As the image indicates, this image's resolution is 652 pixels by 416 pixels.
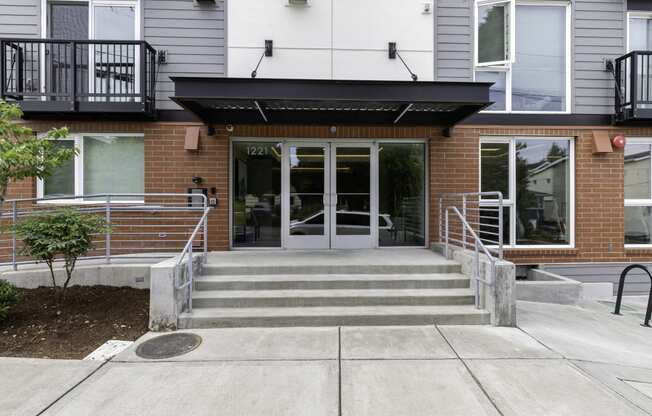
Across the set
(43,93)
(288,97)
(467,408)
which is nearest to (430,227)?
(288,97)

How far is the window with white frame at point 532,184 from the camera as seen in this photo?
7.14 meters

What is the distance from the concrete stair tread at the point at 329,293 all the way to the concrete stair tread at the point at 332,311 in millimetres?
159

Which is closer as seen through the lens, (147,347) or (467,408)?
(467,408)

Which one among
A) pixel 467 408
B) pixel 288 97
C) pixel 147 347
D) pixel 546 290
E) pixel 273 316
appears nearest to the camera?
pixel 467 408

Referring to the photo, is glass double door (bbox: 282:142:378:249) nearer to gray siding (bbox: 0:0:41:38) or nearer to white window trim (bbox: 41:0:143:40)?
white window trim (bbox: 41:0:143:40)

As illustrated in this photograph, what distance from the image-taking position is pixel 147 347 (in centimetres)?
396

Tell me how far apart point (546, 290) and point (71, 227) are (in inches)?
280

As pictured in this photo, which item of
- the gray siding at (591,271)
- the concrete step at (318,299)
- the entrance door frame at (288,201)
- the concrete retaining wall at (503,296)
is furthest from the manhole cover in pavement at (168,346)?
the gray siding at (591,271)

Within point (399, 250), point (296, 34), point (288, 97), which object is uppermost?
point (296, 34)

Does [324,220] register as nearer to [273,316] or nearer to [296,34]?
[273,316]

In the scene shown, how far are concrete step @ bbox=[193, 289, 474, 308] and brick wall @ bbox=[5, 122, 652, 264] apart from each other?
213 cm

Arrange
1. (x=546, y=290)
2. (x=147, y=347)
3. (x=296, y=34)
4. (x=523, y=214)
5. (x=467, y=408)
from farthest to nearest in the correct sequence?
(x=523, y=214) → (x=296, y=34) → (x=546, y=290) → (x=147, y=347) → (x=467, y=408)

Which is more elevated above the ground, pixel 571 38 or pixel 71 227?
pixel 571 38

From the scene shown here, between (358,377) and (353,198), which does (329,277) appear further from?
(353,198)
